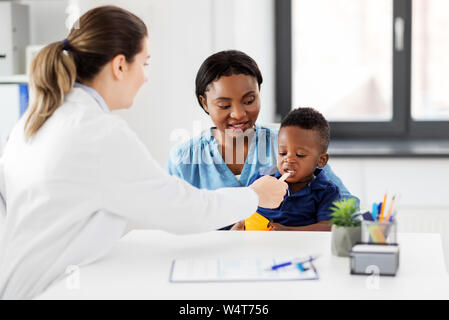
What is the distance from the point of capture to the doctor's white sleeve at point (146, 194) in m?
1.29

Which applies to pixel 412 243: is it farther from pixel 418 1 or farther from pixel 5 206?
pixel 418 1

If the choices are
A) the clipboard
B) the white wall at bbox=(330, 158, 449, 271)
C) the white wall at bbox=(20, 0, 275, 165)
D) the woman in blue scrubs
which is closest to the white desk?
the clipboard

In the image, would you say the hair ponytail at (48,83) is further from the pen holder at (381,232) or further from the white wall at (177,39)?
the white wall at (177,39)

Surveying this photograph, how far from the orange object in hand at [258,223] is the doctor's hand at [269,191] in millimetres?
252

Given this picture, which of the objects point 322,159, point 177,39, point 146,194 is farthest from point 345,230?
point 177,39

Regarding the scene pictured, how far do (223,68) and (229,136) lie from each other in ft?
0.70

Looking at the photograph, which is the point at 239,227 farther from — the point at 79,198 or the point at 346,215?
the point at 79,198

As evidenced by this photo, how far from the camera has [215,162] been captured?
81.7 inches

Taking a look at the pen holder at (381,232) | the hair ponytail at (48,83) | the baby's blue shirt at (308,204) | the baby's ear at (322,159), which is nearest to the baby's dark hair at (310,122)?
the baby's ear at (322,159)

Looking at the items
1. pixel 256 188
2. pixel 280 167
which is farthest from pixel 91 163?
pixel 280 167

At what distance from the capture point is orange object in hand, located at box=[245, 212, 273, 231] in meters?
1.84

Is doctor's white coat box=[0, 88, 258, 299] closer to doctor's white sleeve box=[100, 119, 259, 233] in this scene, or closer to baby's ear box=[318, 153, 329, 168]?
doctor's white sleeve box=[100, 119, 259, 233]

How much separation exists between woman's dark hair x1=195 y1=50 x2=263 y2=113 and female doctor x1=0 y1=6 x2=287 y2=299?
0.56 metres

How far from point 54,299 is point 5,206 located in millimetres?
434
